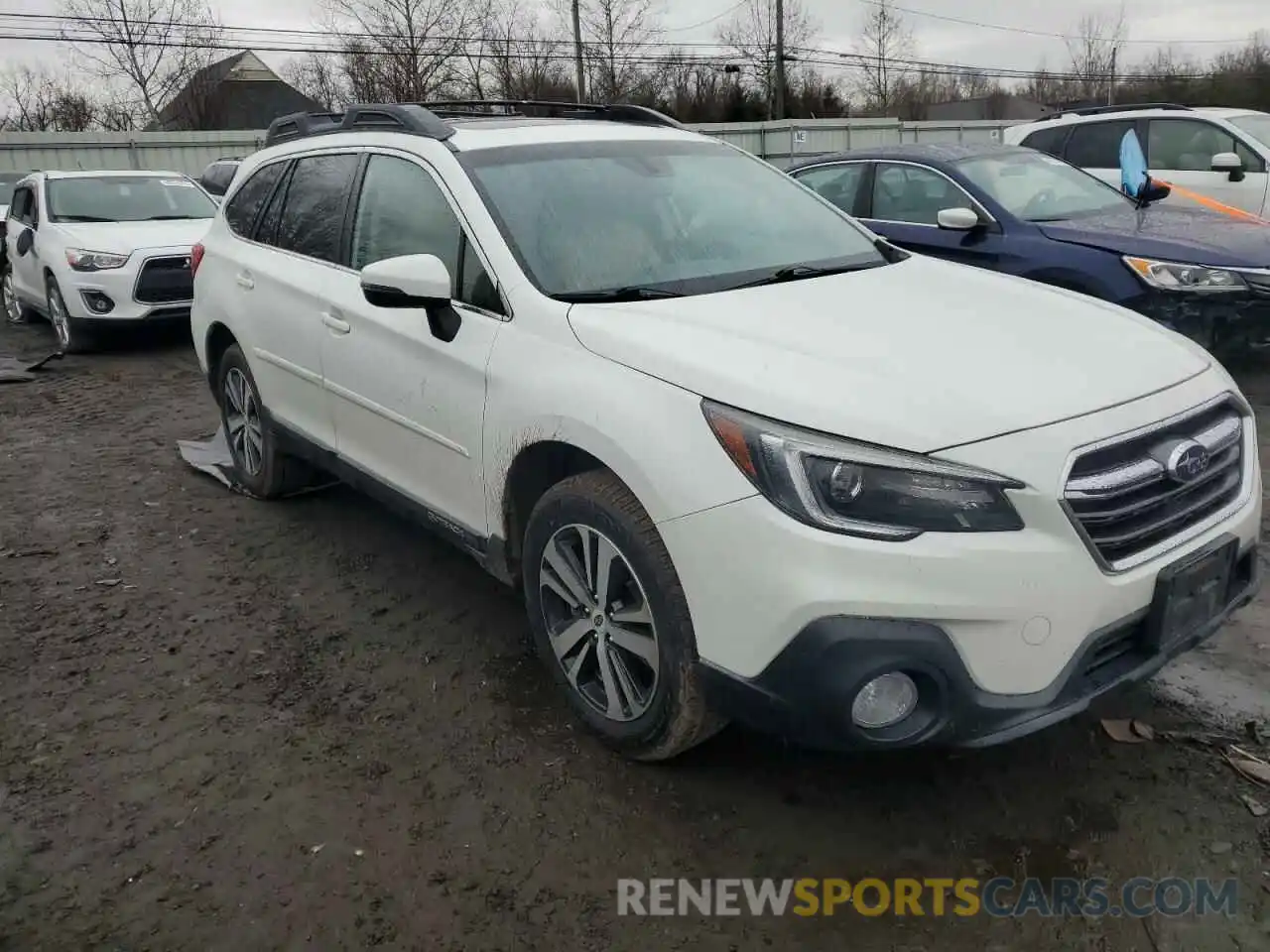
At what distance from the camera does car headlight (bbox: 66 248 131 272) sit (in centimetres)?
916

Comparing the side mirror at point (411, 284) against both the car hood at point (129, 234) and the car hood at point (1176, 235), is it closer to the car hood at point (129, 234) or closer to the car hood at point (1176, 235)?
the car hood at point (1176, 235)

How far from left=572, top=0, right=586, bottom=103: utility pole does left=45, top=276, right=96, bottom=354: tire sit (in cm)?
3076

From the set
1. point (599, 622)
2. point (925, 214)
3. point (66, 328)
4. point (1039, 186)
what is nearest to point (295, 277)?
point (599, 622)

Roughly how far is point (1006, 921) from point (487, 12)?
39.4m

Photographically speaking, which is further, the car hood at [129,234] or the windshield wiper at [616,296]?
the car hood at [129,234]

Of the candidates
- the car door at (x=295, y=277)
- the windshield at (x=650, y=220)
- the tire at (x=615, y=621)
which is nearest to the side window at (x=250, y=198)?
the car door at (x=295, y=277)

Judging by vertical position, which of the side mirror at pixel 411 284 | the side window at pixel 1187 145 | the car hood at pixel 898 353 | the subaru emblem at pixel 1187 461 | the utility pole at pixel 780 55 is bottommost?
the subaru emblem at pixel 1187 461

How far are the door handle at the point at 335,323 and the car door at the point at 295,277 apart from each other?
1.5 inches

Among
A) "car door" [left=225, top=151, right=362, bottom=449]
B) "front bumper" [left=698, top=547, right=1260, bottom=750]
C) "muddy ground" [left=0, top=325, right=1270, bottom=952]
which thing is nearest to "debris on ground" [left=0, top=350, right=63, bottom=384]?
"car door" [left=225, top=151, right=362, bottom=449]

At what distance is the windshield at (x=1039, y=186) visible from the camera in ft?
21.7

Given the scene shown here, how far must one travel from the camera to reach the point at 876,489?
2.27m

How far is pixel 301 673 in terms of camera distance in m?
3.54

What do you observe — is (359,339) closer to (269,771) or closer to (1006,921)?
(269,771)

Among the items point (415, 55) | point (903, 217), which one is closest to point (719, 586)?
point (903, 217)
